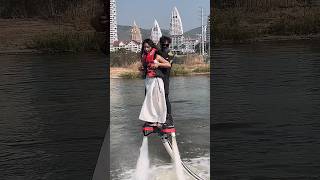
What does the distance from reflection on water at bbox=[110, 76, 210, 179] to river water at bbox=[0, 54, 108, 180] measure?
3.22m

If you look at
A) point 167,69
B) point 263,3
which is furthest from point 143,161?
point 263,3

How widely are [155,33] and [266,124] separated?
9586mm

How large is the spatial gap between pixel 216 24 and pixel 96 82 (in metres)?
36.9

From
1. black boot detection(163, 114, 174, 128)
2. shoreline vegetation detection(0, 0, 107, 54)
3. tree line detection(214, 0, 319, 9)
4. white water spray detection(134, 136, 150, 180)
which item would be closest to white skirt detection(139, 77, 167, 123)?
black boot detection(163, 114, 174, 128)

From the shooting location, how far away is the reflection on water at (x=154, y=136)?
24.9 ft

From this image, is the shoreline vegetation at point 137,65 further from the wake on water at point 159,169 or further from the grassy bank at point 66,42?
the grassy bank at point 66,42

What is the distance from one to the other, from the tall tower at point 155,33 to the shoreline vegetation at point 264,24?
57166 mm

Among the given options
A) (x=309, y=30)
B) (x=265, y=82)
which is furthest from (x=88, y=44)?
(x=265, y=82)

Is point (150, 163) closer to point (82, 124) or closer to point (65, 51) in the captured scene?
point (82, 124)

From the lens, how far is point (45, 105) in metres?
23.1

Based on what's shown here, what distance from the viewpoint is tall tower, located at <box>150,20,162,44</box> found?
24.9 ft

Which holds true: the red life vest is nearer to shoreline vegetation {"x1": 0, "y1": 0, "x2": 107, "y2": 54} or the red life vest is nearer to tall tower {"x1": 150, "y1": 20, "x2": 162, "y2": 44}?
tall tower {"x1": 150, "y1": 20, "x2": 162, "y2": 44}

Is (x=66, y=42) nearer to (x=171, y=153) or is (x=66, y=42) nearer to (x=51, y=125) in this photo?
(x=51, y=125)

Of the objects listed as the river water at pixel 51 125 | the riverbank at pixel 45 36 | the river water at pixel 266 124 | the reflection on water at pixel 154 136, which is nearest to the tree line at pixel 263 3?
the riverbank at pixel 45 36
